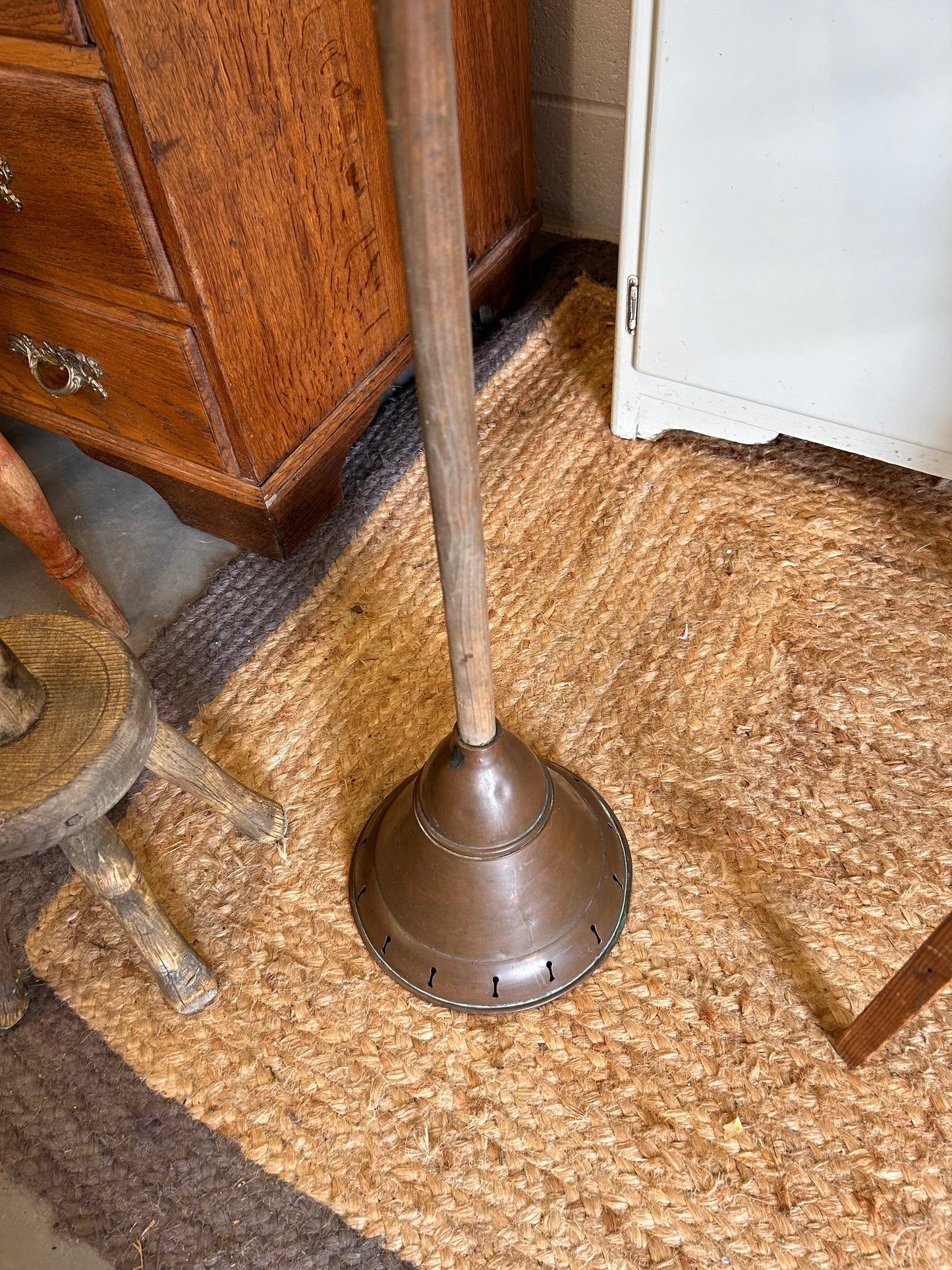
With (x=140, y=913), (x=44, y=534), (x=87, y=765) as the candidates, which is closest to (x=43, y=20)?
(x=44, y=534)

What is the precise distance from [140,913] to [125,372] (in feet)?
1.81

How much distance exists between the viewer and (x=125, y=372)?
101 centimetres

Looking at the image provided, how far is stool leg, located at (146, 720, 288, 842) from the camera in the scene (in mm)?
785

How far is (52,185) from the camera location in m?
0.86

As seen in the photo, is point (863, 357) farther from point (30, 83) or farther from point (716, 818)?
point (30, 83)

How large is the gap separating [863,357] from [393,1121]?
0.83 metres

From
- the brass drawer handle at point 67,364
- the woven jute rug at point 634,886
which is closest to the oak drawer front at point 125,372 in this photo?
the brass drawer handle at point 67,364

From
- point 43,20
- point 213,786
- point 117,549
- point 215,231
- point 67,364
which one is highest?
point 43,20

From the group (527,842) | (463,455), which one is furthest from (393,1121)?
(463,455)

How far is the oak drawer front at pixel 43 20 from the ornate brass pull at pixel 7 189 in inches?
5.4

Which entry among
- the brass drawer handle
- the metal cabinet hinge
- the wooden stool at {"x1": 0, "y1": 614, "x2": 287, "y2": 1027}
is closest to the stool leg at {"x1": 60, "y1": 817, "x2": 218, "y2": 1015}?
the wooden stool at {"x1": 0, "y1": 614, "x2": 287, "y2": 1027}

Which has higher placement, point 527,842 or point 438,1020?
point 527,842

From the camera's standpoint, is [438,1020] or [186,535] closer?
[438,1020]

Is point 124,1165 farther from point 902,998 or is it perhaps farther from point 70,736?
point 902,998
